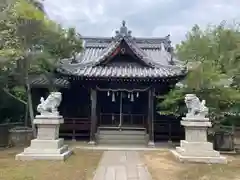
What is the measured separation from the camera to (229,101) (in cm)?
1328

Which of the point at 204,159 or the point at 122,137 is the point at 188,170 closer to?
the point at 204,159

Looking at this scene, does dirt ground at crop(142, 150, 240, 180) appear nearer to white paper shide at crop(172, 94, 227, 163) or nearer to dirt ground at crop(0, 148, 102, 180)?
white paper shide at crop(172, 94, 227, 163)

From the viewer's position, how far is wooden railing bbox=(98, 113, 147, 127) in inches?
673

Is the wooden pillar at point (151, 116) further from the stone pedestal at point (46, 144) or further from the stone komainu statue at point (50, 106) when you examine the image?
the stone komainu statue at point (50, 106)

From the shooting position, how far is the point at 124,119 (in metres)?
18.0

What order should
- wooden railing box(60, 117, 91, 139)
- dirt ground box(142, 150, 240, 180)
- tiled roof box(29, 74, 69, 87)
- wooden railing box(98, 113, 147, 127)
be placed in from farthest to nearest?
wooden railing box(98, 113, 147, 127), tiled roof box(29, 74, 69, 87), wooden railing box(60, 117, 91, 139), dirt ground box(142, 150, 240, 180)

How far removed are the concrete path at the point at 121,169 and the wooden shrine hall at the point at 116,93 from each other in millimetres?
4951

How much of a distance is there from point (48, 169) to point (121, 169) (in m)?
2.09

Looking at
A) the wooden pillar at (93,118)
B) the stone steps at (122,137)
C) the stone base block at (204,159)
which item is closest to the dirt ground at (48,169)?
the stone base block at (204,159)

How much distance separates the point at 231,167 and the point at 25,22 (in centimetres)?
1027

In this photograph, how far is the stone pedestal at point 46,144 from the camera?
32.5 feet

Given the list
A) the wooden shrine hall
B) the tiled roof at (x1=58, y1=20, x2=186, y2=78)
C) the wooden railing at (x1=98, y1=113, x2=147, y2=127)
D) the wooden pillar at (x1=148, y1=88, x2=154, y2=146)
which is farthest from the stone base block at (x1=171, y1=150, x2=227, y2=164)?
the wooden railing at (x1=98, y1=113, x2=147, y2=127)

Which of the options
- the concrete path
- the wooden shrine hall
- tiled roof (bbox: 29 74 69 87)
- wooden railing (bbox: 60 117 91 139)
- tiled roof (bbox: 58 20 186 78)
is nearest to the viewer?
the concrete path

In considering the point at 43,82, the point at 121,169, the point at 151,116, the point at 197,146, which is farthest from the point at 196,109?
the point at 43,82
